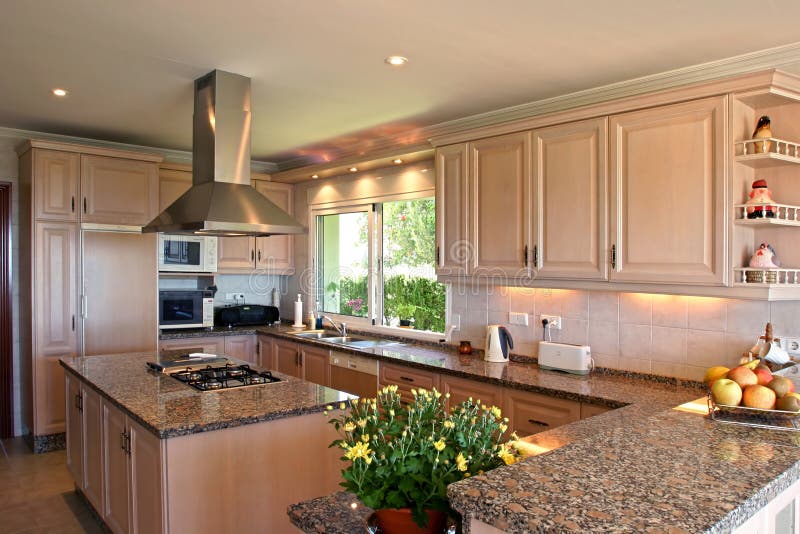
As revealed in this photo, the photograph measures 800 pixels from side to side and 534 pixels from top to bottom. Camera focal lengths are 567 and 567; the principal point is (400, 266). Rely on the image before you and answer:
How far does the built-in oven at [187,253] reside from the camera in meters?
5.00

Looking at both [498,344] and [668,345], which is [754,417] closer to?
[668,345]

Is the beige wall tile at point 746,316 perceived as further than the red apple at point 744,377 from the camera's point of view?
Yes

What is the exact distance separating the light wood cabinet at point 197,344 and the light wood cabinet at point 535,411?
2817 mm

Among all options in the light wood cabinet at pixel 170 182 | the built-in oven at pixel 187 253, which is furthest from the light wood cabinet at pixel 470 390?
the light wood cabinet at pixel 170 182

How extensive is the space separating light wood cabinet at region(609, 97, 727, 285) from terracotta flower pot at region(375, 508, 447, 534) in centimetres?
196

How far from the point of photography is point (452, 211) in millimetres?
3719

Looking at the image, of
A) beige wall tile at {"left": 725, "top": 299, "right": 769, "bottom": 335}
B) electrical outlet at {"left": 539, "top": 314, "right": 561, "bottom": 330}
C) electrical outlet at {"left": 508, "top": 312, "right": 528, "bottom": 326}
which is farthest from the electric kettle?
beige wall tile at {"left": 725, "top": 299, "right": 769, "bottom": 335}

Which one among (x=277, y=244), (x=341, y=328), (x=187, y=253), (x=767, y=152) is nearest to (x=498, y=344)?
(x=767, y=152)

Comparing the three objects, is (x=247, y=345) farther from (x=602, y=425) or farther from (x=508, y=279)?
(x=602, y=425)

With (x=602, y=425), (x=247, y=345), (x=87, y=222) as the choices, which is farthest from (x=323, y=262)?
(x=602, y=425)

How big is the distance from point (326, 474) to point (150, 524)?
729 millimetres

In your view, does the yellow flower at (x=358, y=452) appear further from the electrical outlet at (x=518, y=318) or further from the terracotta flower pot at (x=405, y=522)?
the electrical outlet at (x=518, y=318)

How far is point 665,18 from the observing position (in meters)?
2.29

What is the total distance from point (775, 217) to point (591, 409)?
116 cm
